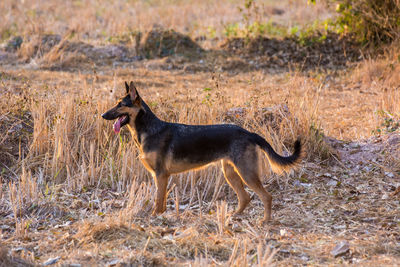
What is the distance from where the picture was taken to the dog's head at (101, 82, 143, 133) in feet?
18.8

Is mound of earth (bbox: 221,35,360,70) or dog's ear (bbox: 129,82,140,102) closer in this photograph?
dog's ear (bbox: 129,82,140,102)

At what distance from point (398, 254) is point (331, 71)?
8.78 metres

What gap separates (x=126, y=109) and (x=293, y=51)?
356 inches

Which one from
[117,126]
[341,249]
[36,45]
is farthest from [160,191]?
[36,45]

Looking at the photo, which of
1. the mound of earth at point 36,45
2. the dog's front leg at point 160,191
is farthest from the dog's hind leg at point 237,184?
the mound of earth at point 36,45

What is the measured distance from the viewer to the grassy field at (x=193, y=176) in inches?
193

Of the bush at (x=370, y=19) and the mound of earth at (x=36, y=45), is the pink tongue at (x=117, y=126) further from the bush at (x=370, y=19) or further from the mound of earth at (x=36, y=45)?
the bush at (x=370, y=19)

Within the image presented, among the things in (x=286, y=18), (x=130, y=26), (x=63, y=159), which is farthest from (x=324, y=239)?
(x=286, y=18)

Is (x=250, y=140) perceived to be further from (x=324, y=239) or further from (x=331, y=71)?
(x=331, y=71)

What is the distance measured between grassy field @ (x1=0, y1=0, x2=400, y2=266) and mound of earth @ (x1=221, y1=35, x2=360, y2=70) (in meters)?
0.43

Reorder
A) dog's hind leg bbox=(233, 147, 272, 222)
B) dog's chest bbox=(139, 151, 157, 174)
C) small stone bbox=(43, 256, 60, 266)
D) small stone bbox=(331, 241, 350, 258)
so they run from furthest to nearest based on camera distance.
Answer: dog's chest bbox=(139, 151, 157, 174) < dog's hind leg bbox=(233, 147, 272, 222) < small stone bbox=(331, 241, 350, 258) < small stone bbox=(43, 256, 60, 266)

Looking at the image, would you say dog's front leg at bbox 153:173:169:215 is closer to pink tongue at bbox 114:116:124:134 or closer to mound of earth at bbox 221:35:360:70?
pink tongue at bbox 114:116:124:134

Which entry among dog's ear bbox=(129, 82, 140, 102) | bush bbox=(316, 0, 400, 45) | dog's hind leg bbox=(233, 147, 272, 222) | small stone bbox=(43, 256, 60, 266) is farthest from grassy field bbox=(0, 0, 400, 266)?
dog's ear bbox=(129, 82, 140, 102)

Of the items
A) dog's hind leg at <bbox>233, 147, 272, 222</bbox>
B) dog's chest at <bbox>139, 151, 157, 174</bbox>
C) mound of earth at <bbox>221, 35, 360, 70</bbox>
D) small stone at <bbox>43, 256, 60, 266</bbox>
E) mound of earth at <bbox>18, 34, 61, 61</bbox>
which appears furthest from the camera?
mound of earth at <bbox>221, 35, 360, 70</bbox>
